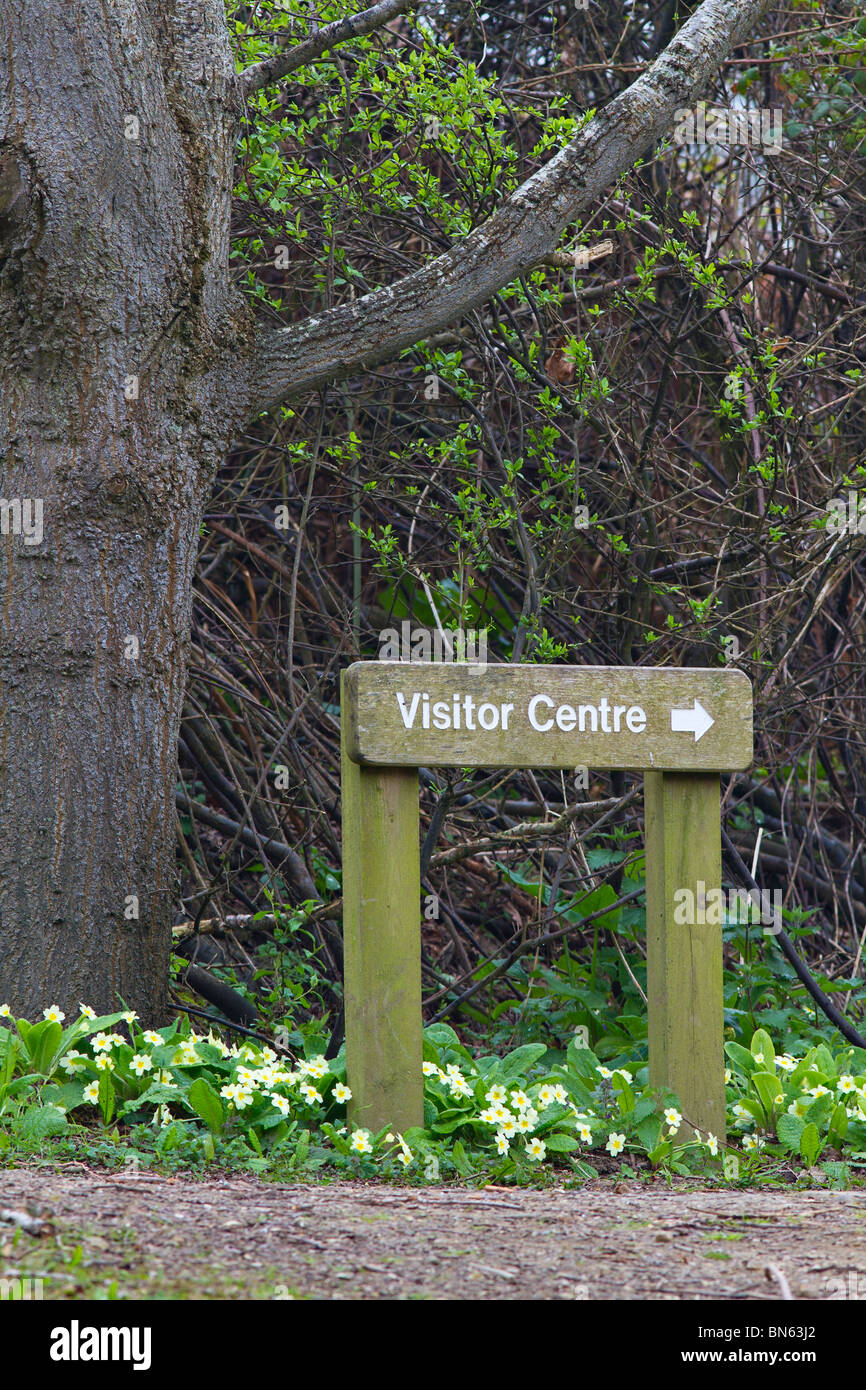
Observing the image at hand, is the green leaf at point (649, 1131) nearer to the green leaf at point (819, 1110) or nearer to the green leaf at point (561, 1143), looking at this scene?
the green leaf at point (561, 1143)

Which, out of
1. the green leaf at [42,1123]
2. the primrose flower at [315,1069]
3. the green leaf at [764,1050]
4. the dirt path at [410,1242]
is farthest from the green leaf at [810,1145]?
the green leaf at [42,1123]

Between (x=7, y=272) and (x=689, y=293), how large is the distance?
3.14 meters

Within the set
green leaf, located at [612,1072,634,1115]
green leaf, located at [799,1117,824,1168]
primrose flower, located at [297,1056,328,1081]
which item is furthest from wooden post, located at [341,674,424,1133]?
green leaf, located at [799,1117,824,1168]

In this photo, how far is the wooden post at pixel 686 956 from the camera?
3.72m

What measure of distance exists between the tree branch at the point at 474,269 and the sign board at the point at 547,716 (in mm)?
1138

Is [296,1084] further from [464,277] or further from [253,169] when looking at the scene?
[253,169]

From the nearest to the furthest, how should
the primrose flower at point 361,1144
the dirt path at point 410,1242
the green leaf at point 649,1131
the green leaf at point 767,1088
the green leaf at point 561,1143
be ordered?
the dirt path at point 410,1242, the primrose flower at point 361,1144, the green leaf at point 561,1143, the green leaf at point 649,1131, the green leaf at point 767,1088

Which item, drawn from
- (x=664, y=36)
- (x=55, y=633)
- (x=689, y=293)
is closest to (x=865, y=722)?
(x=689, y=293)

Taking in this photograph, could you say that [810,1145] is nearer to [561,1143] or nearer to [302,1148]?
[561,1143]

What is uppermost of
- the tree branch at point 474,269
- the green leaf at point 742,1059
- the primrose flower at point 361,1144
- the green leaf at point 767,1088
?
the tree branch at point 474,269

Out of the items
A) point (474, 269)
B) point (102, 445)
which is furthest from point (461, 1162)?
point (474, 269)

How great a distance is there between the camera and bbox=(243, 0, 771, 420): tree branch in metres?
4.11

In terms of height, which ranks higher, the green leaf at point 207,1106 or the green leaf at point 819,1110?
the green leaf at point 207,1106

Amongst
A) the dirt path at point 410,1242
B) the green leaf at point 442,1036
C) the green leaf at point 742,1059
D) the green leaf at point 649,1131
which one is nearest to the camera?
the dirt path at point 410,1242
